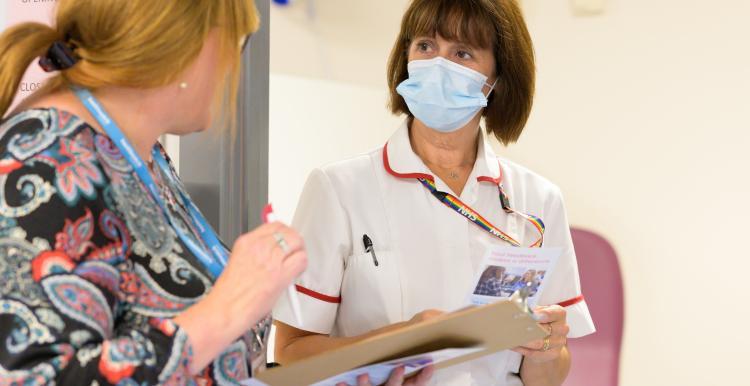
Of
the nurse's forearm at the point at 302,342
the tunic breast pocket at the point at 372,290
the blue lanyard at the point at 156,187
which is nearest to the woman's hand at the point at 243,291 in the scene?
the blue lanyard at the point at 156,187

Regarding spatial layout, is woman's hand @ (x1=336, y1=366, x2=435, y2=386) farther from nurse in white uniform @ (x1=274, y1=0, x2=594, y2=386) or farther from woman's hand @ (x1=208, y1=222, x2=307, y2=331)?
woman's hand @ (x1=208, y1=222, x2=307, y2=331)

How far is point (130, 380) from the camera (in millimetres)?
1126

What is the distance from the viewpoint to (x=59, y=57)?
4.16 ft

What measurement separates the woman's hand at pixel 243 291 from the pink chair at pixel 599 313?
2230mm

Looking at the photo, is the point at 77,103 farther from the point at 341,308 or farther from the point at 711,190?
the point at 711,190

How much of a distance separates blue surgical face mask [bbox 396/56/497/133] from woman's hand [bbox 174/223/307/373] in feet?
3.32

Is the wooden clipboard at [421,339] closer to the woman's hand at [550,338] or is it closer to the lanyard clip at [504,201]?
the woman's hand at [550,338]

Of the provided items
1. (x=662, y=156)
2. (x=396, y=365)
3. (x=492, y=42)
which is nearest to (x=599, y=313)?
(x=662, y=156)

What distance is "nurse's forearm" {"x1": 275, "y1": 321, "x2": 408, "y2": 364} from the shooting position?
6.58 ft

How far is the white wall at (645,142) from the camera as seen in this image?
336 centimetres

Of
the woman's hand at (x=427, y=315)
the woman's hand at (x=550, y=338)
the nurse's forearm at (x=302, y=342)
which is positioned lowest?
the nurse's forearm at (x=302, y=342)

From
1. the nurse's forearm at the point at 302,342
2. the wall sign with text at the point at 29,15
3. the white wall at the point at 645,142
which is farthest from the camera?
the white wall at the point at 645,142

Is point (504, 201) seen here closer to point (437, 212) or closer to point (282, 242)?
point (437, 212)

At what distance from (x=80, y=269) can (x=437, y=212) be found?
46.2 inches
